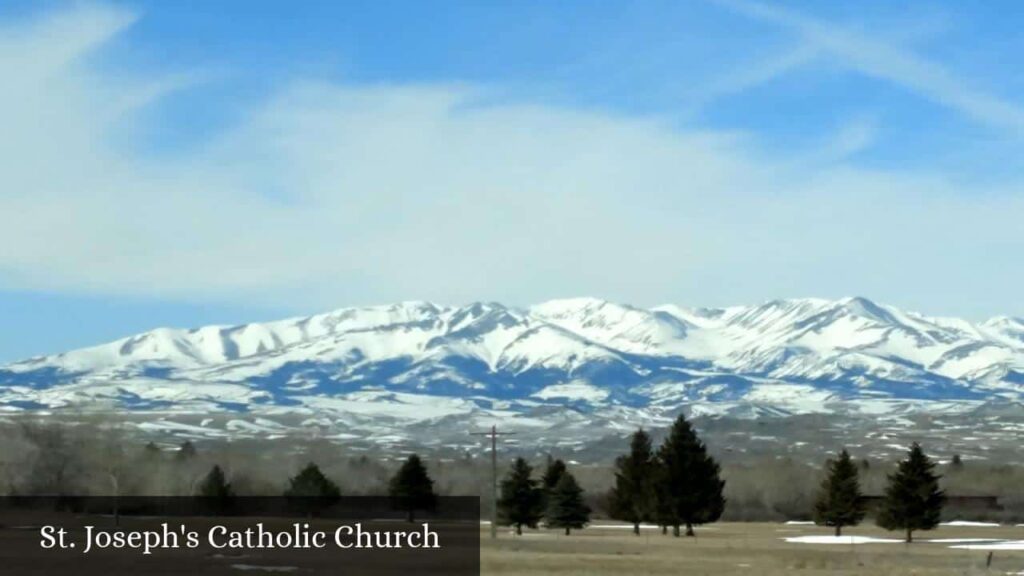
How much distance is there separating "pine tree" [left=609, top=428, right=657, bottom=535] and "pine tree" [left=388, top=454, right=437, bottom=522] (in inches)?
553

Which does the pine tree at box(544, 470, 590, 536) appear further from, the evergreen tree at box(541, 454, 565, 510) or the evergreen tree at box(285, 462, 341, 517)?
the evergreen tree at box(285, 462, 341, 517)

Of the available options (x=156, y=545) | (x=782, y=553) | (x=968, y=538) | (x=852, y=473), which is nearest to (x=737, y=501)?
(x=852, y=473)

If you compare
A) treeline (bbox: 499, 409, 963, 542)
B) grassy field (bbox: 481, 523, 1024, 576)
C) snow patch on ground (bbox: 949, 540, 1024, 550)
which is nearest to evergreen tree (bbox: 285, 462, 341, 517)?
treeline (bbox: 499, 409, 963, 542)

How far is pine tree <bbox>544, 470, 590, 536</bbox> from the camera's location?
119m

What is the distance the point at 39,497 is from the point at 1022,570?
98899 millimetres

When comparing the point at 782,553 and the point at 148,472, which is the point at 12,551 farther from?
the point at 148,472

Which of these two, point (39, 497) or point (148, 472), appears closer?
point (39, 497)

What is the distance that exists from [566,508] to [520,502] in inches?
165

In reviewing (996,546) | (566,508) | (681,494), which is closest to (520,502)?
(566,508)

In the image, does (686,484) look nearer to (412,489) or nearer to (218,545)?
(412,489)

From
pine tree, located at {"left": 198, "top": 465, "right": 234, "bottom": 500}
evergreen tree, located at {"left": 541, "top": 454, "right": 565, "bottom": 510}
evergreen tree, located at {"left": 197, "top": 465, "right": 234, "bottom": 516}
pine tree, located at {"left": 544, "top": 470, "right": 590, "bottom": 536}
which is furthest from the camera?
pine tree, located at {"left": 198, "top": 465, "right": 234, "bottom": 500}

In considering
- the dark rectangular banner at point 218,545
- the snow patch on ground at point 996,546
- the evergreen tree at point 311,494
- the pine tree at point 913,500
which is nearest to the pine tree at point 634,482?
the dark rectangular banner at point 218,545

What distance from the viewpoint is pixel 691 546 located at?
9106cm

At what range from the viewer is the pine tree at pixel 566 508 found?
119 m
